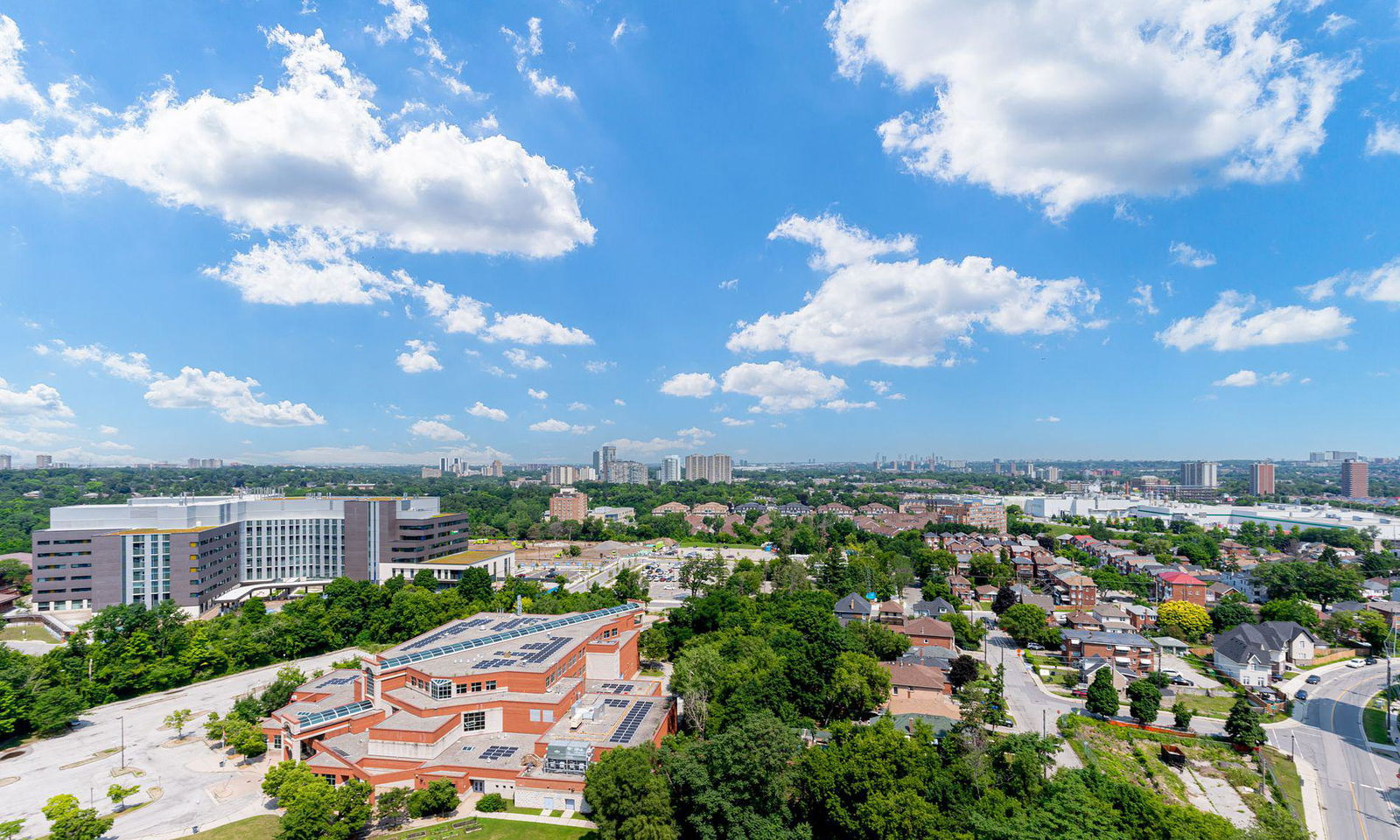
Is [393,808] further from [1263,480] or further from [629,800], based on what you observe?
[1263,480]

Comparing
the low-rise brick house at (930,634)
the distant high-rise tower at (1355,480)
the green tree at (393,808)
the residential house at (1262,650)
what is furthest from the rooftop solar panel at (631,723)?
the distant high-rise tower at (1355,480)

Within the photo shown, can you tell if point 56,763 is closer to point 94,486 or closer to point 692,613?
point 692,613

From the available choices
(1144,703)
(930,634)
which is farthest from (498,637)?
(1144,703)

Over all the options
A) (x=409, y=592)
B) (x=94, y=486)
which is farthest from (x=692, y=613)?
(x=94, y=486)

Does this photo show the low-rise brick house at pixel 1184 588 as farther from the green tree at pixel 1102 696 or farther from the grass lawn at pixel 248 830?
the grass lawn at pixel 248 830

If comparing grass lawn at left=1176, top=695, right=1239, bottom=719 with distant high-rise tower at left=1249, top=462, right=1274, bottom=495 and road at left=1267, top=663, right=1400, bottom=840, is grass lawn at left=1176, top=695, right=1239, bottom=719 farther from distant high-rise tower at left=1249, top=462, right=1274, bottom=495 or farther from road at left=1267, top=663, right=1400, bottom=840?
distant high-rise tower at left=1249, top=462, right=1274, bottom=495
